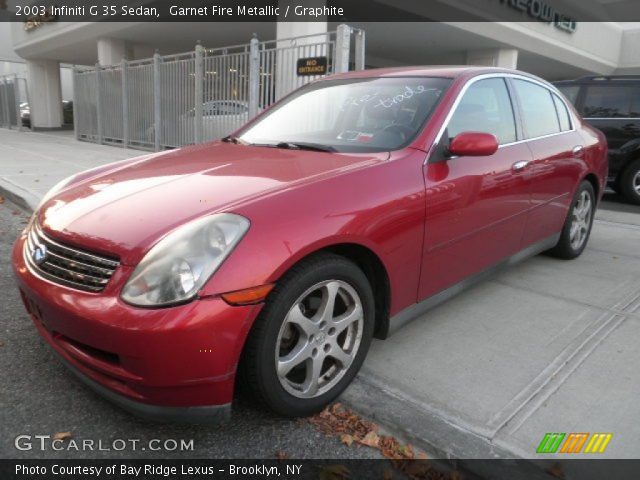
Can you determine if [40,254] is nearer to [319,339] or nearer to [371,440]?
[319,339]

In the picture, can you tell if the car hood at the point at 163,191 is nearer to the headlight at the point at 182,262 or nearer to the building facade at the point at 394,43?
the headlight at the point at 182,262

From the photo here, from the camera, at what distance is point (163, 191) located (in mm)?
2420

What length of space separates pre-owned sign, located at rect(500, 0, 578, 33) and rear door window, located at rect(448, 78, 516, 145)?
543 inches

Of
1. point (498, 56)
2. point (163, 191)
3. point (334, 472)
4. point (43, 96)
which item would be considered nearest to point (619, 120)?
point (163, 191)

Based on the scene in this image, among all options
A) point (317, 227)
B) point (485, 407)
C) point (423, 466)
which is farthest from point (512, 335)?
point (317, 227)

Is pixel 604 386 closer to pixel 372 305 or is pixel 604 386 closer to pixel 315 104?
pixel 372 305

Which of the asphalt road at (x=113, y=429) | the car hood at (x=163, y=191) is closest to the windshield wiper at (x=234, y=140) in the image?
the car hood at (x=163, y=191)

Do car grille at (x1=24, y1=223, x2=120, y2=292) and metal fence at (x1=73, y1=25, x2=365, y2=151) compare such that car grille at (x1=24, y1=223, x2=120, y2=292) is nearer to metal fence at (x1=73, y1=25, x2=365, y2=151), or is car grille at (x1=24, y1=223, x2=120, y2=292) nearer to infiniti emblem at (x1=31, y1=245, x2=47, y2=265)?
infiniti emblem at (x1=31, y1=245, x2=47, y2=265)

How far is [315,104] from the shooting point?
3.56m

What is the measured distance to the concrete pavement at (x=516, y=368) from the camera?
2221 mm

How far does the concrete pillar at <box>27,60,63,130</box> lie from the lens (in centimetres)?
2447

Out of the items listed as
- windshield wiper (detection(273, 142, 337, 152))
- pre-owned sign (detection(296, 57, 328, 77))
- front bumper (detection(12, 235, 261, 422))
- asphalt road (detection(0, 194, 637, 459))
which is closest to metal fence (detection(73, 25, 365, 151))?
pre-owned sign (detection(296, 57, 328, 77))

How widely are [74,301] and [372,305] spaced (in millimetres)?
1288

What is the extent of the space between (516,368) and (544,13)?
17977 mm
